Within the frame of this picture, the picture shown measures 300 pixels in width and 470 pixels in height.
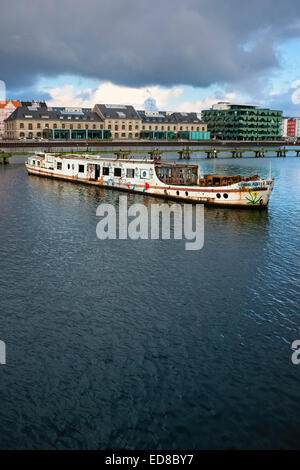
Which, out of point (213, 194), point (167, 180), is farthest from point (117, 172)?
point (213, 194)

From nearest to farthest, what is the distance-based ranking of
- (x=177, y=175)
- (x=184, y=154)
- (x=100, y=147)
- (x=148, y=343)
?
(x=148, y=343) < (x=177, y=175) < (x=100, y=147) < (x=184, y=154)

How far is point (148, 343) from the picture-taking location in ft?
69.6

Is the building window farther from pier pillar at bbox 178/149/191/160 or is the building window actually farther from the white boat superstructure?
pier pillar at bbox 178/149/191/160

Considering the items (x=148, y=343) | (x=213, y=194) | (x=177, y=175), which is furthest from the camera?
(x=177, y=175)

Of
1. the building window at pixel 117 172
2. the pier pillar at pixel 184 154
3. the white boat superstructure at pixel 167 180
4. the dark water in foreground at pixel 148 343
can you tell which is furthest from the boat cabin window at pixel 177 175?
the pier pillar at pixel 184 154

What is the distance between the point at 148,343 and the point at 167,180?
4731 cm

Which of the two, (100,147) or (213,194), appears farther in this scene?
(100,147)

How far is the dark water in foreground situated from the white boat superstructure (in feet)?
54.2

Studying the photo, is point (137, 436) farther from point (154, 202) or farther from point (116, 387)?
point (154, 202)

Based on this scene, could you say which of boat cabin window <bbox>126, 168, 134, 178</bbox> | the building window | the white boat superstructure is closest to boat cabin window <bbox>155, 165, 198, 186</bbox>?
the white boat superstructure

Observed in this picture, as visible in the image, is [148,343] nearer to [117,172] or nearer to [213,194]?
[213,194]

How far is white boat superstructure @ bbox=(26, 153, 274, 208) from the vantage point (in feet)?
184

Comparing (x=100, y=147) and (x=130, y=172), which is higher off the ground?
(x=100, y=147)

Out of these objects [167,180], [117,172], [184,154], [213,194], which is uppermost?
[184,154]
